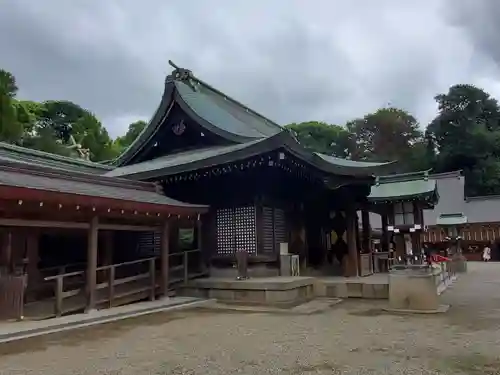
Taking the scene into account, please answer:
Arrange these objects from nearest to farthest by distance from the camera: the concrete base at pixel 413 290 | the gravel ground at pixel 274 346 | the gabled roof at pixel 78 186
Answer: the gravel ground at pixel 274 346
the gabled roof at pixel 78 186
the concrete base at pixel 413 290

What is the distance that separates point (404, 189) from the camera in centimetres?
1742

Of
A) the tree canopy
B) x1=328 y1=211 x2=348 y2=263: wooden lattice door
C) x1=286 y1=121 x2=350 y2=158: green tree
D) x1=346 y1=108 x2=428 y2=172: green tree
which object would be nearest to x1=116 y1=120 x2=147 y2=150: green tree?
the tree canopy

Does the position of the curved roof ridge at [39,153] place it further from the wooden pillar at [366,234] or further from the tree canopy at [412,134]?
the tree canopy at [412,134]

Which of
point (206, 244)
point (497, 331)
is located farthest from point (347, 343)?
point (206, 244)

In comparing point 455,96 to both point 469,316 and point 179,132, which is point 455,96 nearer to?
point 179,132

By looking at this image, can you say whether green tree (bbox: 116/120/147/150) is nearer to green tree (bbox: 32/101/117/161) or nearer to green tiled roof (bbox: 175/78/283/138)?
green tree (bbox: 32/101/117/161)

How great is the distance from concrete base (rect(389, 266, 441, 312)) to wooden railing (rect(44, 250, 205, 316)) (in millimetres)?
5245

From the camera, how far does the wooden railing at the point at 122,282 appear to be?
342 inches

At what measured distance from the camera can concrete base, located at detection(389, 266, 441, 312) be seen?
830 cm

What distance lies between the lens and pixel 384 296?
A: 10.4 meters

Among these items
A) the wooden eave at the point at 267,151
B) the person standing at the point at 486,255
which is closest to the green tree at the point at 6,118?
the wooden eave at the point at 267,151

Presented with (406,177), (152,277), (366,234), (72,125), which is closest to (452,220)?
(406,177)

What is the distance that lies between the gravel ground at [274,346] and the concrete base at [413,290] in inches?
16.6

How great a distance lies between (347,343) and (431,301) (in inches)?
133
